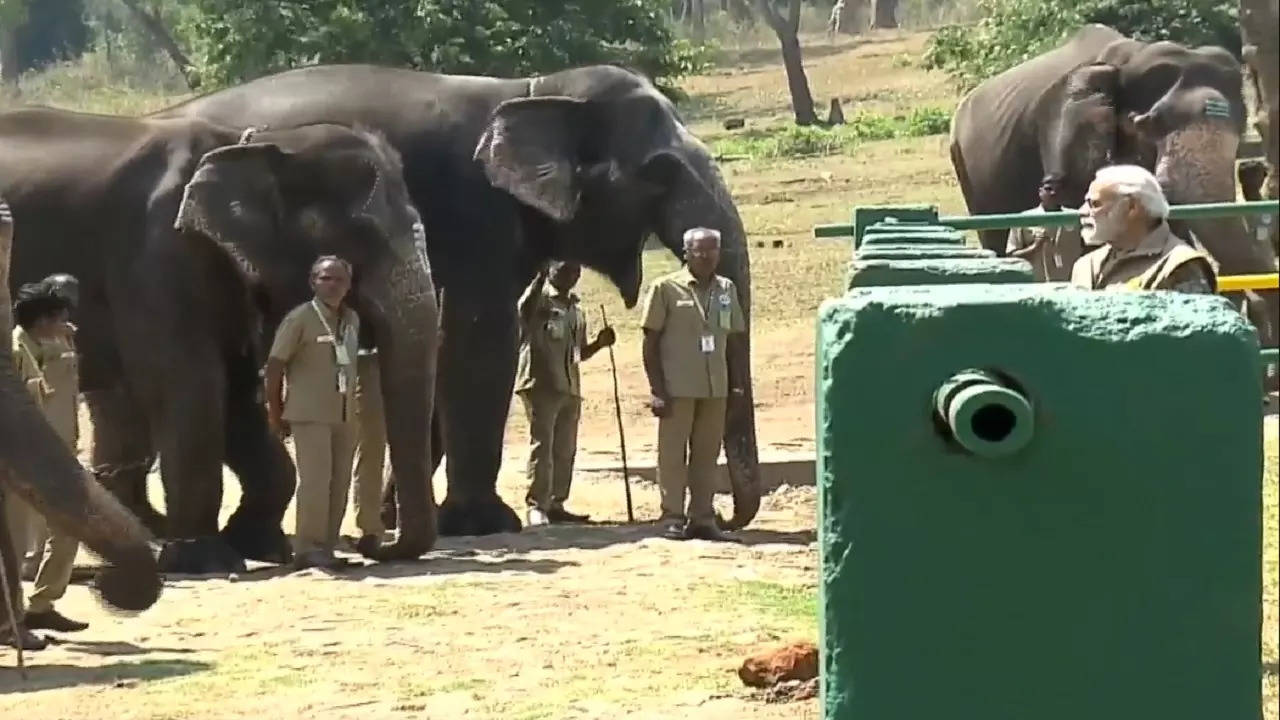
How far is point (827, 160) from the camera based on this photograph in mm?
31375

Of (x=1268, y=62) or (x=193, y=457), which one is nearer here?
(x=1268, y=62)

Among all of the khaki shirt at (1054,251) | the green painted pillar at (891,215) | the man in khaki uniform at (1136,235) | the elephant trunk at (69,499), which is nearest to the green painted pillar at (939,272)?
the green painted pillar at (891,215)

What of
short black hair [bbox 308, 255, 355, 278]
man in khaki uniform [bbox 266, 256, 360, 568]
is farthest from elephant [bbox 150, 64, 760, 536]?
short black hair [bbox 308, 255, 355, 278]

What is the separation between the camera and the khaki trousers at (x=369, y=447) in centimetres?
1144

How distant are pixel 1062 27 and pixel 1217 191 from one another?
618 inches

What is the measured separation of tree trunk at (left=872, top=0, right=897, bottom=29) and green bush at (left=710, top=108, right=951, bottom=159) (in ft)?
70.9

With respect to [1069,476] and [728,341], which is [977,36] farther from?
[1069,476]

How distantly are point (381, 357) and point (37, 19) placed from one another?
5505 cm

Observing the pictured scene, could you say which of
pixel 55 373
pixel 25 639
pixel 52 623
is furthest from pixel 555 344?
pixel 25 639

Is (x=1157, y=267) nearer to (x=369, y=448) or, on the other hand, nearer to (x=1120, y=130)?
(x=369, y=448)

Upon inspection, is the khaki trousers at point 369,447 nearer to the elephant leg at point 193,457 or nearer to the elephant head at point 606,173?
the elephant leg at point 193,457

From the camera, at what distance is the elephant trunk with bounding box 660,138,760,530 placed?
12344 millimetres

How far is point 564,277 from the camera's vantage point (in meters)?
13.0

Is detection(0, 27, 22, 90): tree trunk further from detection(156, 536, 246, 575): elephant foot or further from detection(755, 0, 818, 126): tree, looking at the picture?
detection(156, 536, 246, 575): elephant foot
